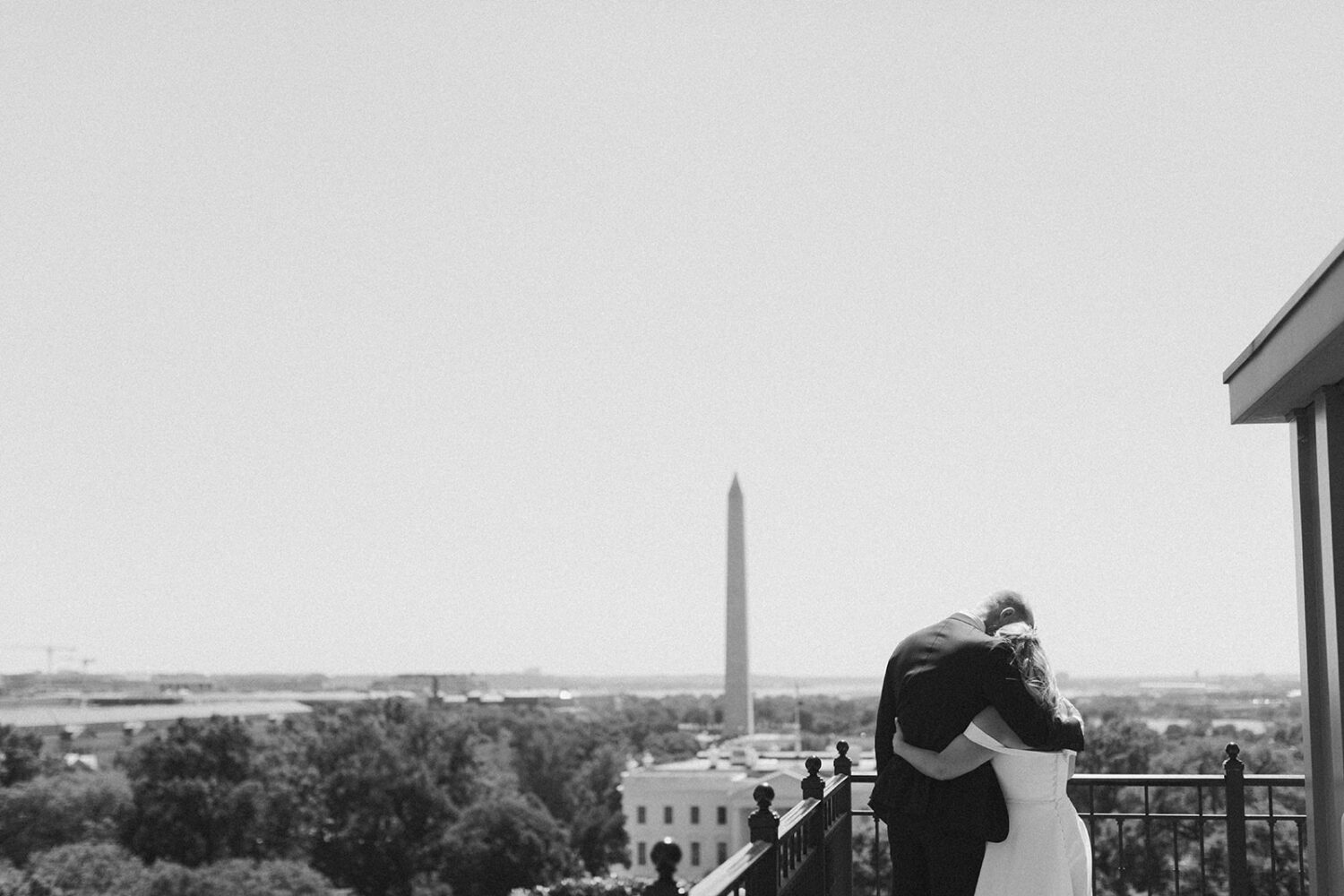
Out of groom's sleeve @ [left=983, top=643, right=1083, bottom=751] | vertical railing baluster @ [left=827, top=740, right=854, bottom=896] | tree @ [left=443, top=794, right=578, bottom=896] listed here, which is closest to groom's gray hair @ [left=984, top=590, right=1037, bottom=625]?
groom's sleeve @ [left=983, top=643, right=1083, bottom=751]

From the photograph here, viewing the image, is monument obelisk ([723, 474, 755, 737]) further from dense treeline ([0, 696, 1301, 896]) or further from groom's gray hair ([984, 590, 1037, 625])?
groom's gray hair ([984, 590, 1037, 625])

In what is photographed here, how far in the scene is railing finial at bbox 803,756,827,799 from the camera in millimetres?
5027

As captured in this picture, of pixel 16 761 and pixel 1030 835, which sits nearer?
pixel 1030 835

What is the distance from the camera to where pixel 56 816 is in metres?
54.4

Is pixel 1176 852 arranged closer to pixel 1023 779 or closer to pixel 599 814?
pixel 1023 779

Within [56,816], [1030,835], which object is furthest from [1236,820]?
[56,816]

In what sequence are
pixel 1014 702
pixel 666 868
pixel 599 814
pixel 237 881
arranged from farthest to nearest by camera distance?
pixel 599 814
pixel 237 881
pixel 1014 702
pixel 666 868

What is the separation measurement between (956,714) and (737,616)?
49.3 metres

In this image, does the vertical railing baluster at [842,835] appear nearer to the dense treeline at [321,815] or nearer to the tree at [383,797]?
the dense treeline at [321,815]

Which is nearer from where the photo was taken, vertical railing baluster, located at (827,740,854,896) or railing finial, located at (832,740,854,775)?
vertical railing baluster, located at (827,740,854,896)

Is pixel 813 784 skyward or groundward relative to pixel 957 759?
groundward

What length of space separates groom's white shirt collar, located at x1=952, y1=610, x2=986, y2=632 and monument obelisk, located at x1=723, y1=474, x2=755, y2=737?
1851 inches

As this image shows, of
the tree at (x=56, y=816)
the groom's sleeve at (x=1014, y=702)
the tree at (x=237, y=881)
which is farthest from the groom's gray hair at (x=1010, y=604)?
the tree at (x=56, y=816)

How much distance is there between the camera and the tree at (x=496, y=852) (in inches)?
2009
